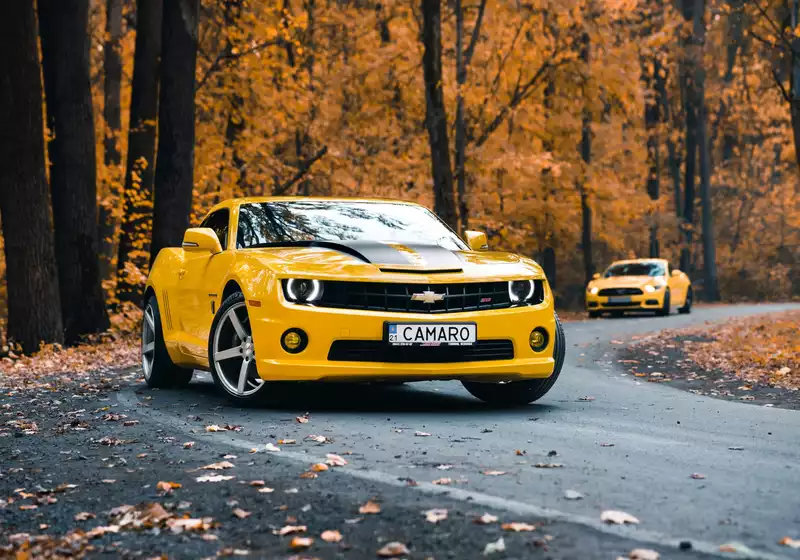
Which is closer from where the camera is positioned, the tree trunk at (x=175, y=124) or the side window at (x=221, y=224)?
the side window at (x=221, y=224)

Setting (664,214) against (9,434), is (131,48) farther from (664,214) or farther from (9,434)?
(9,434)

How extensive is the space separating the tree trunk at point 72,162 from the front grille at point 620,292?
14118 mm

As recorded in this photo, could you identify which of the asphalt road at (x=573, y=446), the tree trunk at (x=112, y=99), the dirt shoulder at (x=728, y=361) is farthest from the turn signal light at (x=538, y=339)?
the tree trunk at (x=112, y=99)

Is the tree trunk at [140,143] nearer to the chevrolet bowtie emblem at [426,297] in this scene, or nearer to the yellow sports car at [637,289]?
the yellow sports car at [637,289]

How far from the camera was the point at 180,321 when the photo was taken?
410 inches

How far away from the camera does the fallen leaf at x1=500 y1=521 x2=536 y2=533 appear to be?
473 cm

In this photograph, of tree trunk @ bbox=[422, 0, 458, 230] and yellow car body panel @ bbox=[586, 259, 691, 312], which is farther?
yellow car body panel @ bbox=[586, 259, 691, 312]

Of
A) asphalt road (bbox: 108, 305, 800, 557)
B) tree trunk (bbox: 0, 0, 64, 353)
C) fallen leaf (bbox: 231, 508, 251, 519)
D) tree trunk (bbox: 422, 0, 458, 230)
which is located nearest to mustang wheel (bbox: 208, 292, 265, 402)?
asphalt road (bbox: 108, 305, 800, 557)

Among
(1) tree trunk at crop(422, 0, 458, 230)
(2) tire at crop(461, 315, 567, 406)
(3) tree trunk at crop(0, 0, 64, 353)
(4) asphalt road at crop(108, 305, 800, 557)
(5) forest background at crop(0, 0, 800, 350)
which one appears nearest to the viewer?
(4) asphalt road at crop(108, 305, 800, 557)

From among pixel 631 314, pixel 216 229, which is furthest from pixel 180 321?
pixel 631 314

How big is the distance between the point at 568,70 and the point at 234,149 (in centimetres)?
1024

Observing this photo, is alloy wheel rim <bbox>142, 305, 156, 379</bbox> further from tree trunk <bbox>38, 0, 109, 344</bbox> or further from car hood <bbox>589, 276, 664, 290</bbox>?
car hood <bbox>589, 276, 664, 290</bbox>

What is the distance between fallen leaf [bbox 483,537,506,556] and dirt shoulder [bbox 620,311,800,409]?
565cm

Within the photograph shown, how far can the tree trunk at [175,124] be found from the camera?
18.6 m
